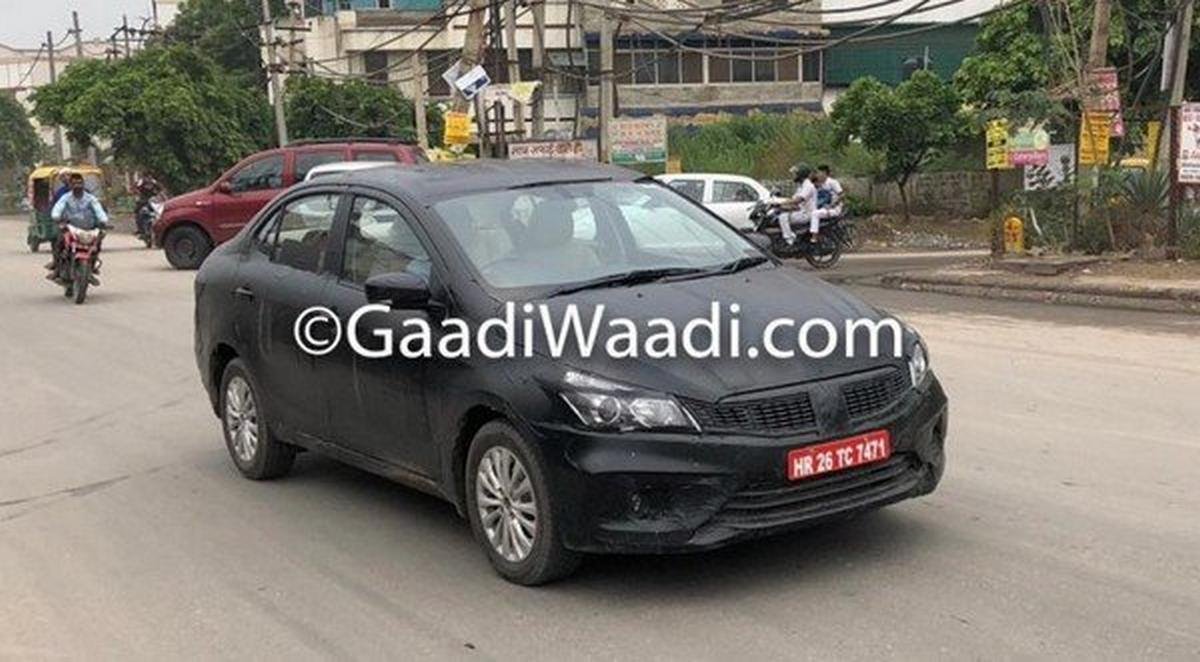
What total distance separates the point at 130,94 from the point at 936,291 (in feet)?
89.7

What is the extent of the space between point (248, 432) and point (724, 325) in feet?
10.6

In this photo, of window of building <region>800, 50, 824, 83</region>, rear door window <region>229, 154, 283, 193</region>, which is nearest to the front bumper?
rear door window <region>229, 154, 283, 193</region>

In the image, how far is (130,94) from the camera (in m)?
35.5

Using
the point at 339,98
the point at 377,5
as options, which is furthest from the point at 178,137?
the point at 377,5

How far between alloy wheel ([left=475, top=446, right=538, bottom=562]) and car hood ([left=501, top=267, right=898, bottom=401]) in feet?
1.53

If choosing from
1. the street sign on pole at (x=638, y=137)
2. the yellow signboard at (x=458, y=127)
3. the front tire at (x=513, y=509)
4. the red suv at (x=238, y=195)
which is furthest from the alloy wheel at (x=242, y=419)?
the street sign on pole at (x=638, y=137)

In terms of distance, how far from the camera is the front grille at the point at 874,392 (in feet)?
15.2

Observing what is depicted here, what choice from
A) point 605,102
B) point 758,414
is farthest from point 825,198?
point 758,414

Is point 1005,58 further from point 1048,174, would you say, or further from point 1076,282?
point 1076,282

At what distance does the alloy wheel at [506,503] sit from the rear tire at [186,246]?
1796cm

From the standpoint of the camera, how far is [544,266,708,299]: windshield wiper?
5.15 m

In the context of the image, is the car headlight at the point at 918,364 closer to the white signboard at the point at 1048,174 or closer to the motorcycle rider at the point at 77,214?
the white signboard at the point at 1048,174

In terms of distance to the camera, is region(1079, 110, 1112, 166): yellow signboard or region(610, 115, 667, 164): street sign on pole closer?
region(1079, 110, 1112, 166): yellow signboard

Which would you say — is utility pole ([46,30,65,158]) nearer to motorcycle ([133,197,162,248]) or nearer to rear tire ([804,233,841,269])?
motorcycle ([133,197,162,248])
